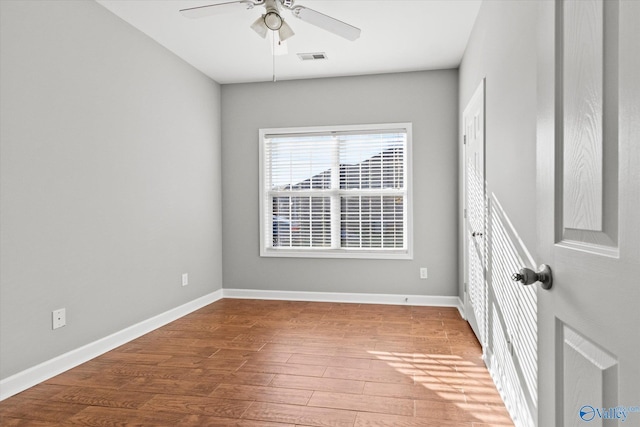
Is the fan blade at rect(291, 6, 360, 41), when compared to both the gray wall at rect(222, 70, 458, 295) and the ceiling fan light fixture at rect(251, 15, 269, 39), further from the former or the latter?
the gray wall at rect(222, 70, 458, 295)

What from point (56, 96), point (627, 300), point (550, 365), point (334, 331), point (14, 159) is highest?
point (56, 96)

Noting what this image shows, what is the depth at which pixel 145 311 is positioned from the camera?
146 inches

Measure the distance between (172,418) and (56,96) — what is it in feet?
6.95

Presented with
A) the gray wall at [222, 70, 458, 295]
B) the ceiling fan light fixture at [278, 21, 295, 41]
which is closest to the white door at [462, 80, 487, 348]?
the gray wall at [222, 70, 458, 295]

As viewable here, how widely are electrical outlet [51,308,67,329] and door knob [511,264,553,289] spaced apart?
9.17ft

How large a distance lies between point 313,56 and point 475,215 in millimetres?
2181

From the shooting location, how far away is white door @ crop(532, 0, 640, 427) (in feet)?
Result: 2.28

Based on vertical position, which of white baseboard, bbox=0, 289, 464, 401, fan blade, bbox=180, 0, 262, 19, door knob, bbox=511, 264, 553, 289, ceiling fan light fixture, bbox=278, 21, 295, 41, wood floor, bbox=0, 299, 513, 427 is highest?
fan blade, bbox=180, 0, 262, 19

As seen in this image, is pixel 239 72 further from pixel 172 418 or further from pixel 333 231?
pixel 172 418

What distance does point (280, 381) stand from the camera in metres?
2.61

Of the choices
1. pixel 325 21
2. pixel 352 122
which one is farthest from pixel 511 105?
pixel 352 122

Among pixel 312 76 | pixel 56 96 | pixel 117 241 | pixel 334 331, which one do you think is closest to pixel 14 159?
pixel 56 96

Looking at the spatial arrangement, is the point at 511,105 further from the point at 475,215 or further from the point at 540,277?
the point at 540,277

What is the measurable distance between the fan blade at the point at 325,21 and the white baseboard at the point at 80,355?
2.68m
